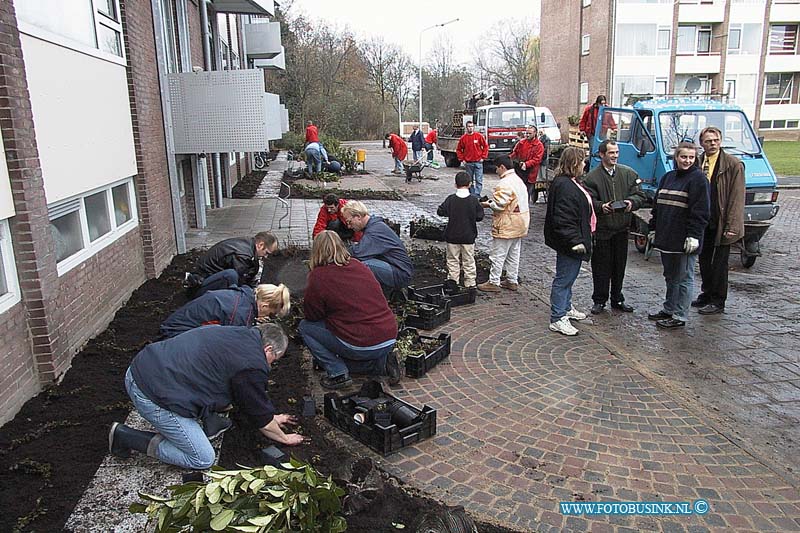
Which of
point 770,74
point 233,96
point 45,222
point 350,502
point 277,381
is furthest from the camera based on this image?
point 770,74

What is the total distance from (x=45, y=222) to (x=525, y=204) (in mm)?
5566

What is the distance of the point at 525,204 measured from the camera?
26.3 feet

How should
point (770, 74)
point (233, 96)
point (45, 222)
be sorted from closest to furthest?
point (45, 222) → point (233, 96) → point (770, 74)

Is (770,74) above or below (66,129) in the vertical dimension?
above

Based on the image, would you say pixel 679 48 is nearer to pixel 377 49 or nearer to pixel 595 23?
pixel 595 23

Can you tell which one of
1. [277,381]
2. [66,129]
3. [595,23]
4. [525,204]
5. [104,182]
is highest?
[595,23]

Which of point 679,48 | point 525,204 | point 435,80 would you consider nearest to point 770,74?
point 679,48

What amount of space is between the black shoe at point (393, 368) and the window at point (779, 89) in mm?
50393

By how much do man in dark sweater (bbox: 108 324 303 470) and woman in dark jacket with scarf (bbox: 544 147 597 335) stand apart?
3643 mm

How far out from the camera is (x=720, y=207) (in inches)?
269

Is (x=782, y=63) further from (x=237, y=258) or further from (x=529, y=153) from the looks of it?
(x=237, y=258)

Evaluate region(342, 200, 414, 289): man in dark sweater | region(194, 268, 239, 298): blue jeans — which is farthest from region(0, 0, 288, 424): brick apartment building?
region(342, 200, 414, 289): man in dark sweater

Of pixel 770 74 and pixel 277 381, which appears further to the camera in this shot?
pixel 770 74

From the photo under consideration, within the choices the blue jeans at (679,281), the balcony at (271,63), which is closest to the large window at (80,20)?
the blue jeans at (679,281)
